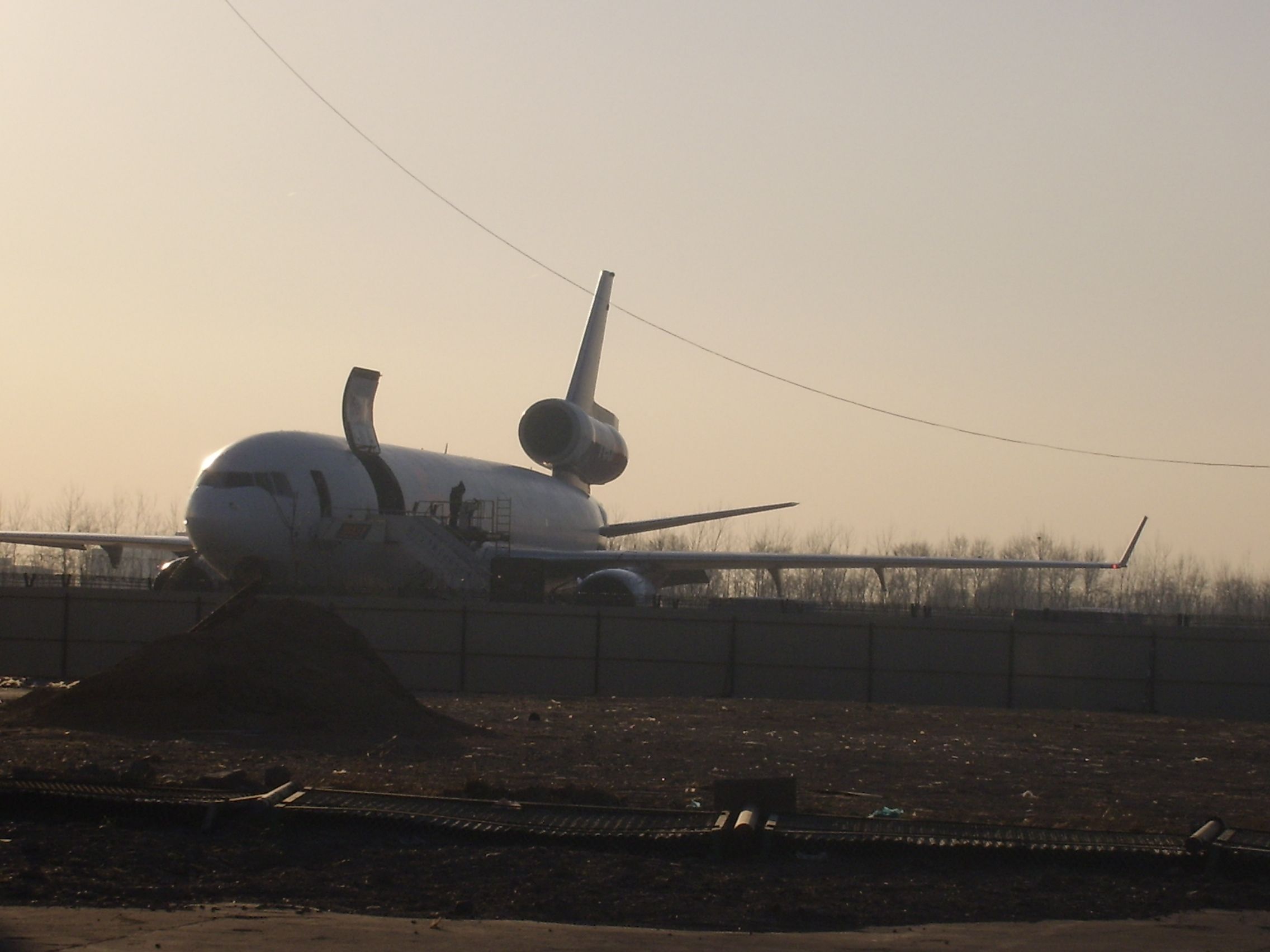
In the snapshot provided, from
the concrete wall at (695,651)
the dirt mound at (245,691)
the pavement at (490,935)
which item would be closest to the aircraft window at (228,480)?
the concrete wall at (695,651)

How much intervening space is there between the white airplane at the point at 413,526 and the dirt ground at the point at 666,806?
447 inches

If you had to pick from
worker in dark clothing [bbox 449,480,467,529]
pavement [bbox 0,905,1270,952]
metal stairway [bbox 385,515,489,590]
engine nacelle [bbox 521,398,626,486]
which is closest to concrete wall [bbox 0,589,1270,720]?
metal stairway [bbox 385,515,489,590]

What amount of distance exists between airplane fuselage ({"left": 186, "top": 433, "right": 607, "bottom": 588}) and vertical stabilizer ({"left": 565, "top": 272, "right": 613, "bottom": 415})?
17.5 metres

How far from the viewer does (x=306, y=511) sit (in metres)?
30.6

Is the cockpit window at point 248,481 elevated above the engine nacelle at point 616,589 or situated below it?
above

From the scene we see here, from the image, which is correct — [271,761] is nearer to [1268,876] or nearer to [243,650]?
[243,650]

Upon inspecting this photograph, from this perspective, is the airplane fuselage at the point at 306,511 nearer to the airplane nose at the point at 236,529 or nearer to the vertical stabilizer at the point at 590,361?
the airplane nose at the point at 236,529

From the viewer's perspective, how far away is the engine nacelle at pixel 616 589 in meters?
34.5

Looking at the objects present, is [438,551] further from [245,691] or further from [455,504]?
[245,691]

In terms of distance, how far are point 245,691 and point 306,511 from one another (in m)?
14.5

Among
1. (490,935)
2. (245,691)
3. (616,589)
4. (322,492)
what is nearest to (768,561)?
(616,589)

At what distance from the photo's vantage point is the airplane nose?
96.3ft

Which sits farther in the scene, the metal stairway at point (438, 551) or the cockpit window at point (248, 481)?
the metal stairway at point (438, 551)

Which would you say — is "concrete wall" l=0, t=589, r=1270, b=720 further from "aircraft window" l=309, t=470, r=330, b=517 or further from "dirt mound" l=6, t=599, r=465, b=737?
"dirt mound" l=6, t=599, r=465, b=737
